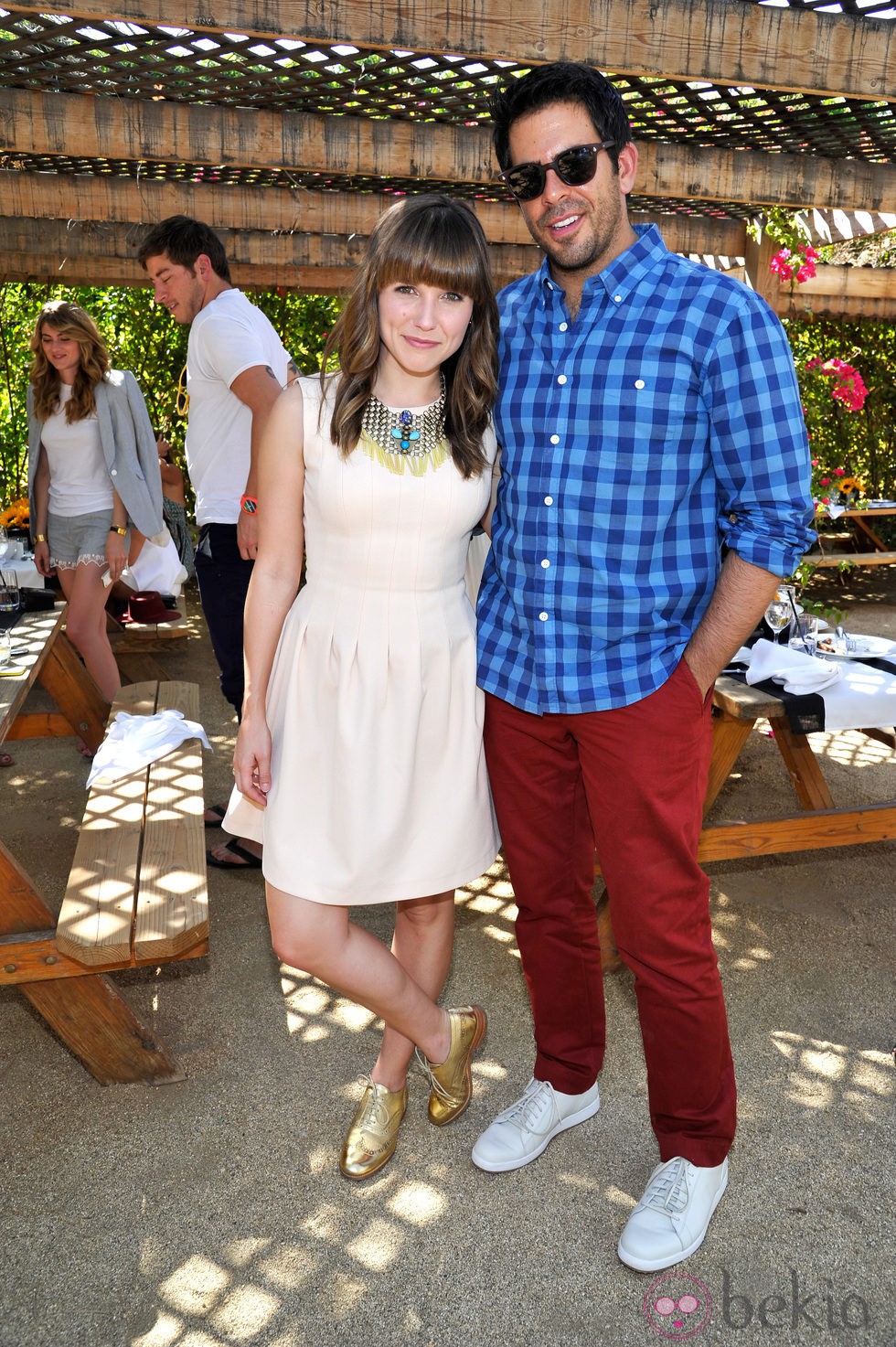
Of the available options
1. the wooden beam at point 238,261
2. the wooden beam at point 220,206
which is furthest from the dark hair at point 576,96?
the wooden beam at point 238,261

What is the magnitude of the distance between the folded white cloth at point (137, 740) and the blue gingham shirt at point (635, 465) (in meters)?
1.74

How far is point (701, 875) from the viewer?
2137 millimetres

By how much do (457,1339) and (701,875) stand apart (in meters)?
0.96

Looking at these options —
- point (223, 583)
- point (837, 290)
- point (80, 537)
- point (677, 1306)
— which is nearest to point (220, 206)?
point (80, 537)

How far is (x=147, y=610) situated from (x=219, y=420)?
10.2ft

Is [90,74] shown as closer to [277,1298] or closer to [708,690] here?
[708,690]

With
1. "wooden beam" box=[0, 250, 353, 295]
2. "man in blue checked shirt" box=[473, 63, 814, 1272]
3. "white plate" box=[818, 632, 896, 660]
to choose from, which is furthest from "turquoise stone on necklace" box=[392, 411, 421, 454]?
"wooden beam" box=[0, 250, 353, 295]

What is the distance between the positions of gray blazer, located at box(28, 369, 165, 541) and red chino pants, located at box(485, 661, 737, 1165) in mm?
3336

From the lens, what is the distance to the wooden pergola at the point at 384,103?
3.01 meters

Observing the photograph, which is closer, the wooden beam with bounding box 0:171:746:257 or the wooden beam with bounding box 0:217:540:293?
the wooden beam with bounding box 0:171:746:257

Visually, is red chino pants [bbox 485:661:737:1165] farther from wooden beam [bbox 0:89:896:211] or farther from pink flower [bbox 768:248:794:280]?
pink flower [bbox 768:248:794:280]

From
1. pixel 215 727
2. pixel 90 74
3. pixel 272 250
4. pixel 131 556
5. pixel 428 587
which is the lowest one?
pixel 215 727

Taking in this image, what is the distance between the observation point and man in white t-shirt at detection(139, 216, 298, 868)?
3.58m

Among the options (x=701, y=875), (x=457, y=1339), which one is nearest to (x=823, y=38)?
(x=701, y=875)
